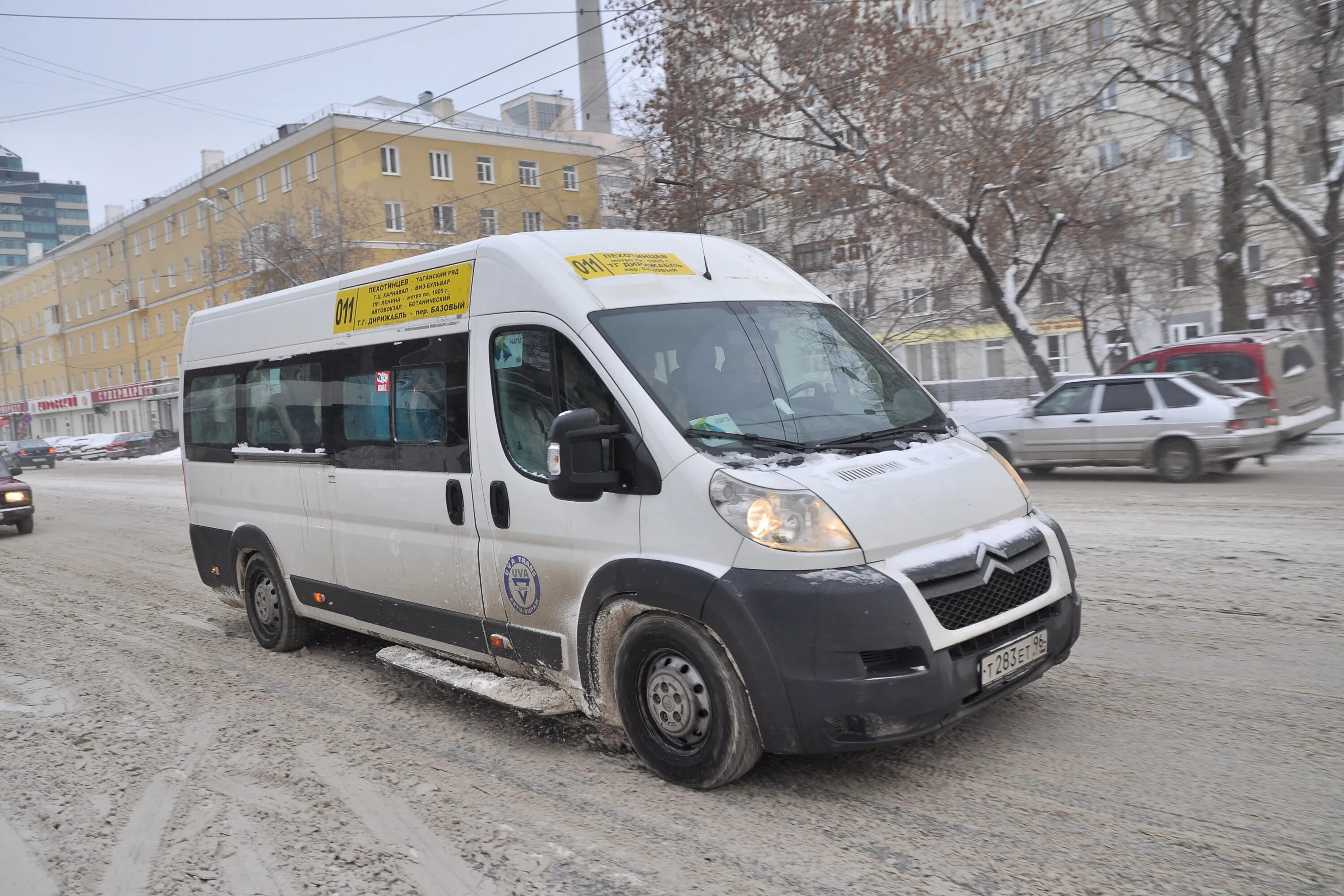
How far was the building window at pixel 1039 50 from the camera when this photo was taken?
20237mm

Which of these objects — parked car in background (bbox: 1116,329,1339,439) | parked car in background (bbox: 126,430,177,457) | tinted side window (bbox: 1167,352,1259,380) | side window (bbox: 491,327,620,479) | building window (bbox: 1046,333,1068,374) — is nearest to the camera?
side window (bbox: 491,327,620,479)

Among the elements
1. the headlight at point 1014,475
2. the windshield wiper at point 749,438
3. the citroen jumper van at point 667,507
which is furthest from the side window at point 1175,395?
the windshield wiper at point 749,438

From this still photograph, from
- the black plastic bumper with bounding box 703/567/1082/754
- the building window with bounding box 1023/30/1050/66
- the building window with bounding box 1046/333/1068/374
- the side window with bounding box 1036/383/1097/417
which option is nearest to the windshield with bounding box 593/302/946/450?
the black plastic bumper with bounding box 703/567/1082/754

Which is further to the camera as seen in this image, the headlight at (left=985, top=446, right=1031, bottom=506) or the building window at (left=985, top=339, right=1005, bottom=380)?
the building window at (left=985, top=339, right=1005, bottom=380)

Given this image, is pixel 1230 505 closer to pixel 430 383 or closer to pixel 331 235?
pixel 430 383

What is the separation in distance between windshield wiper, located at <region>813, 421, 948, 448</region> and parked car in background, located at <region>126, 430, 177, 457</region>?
175ft

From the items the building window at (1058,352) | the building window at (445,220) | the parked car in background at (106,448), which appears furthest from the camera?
the parked car in background at (106,448)

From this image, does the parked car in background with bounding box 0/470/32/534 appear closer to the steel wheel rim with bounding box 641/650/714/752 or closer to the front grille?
the steel wheel rim with bounding box 641/650/714/752

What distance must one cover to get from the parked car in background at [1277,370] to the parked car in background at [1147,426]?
0.55 meters

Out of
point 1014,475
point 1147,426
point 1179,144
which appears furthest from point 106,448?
point 1014,475

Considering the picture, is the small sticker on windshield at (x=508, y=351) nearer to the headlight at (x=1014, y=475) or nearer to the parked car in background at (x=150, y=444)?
the headlight at (x=1014, y=475)

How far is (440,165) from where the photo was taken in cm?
5178

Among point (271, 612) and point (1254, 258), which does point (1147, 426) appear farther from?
point (1254, 258)

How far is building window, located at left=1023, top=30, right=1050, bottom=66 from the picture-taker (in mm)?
20237
